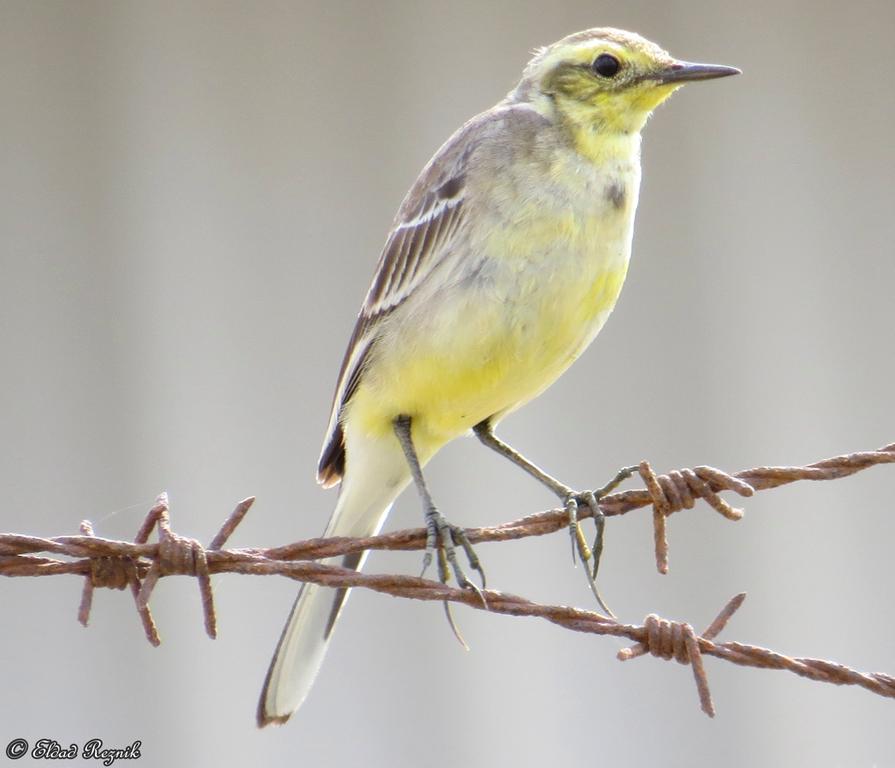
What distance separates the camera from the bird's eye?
12.6 feet

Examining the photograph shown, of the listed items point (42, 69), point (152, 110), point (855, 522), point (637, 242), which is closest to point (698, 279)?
point (637, 242)

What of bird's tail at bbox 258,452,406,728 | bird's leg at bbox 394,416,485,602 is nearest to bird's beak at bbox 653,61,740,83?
bird's leg at bbox 394,416,485,602

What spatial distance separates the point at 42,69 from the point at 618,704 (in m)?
3.73

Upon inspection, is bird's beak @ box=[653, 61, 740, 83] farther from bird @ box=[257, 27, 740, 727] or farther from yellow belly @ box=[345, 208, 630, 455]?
yellow belly @ box=[345, 208, 630, 455]

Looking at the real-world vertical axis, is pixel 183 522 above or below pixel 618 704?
above

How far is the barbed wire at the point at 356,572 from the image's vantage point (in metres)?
2.55

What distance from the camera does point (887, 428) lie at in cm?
627

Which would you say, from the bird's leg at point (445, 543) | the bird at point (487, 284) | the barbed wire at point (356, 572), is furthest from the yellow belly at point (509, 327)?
the barbed wire at point (356, 572)

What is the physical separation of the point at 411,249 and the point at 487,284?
0.48 m

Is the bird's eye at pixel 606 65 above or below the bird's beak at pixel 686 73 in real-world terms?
above

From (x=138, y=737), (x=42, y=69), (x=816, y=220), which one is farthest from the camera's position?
(x=816, y=220)

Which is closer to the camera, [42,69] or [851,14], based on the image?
[42,69]

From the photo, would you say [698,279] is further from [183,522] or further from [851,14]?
[183,522]

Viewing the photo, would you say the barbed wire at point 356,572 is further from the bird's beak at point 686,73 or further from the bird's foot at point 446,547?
the bird's beak at point 686,73
